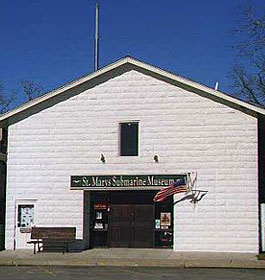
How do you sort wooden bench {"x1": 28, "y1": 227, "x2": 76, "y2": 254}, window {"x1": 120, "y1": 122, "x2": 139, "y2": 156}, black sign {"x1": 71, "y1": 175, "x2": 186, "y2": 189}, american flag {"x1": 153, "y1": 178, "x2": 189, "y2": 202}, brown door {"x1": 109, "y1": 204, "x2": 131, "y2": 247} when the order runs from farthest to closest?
brown door {"x1": 109, "y1": 204, "x2": 131, "y2": 247}
window {"x1": 120, "y1": 122, "x2": 139, "y2": 156}
black sign {"x1": 71, "y1": 175, "x2": 186, "y2": 189}
american flag {"x1": 153, "y1": 178, "x2": 189, "y2": 202}
wooden bench {"x1": 28, "y1": 227, "x2": 76, "y2": 254}

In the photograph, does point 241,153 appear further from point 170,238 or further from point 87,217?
point 87,217

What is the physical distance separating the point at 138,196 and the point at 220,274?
739cm

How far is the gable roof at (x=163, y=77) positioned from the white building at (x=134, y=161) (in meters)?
0.04

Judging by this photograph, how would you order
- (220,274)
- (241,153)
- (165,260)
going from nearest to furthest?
(220,274)
(165,260)
(241,153)

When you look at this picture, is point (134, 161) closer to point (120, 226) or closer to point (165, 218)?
point (165, 218)

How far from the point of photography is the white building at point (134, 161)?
76.1ft

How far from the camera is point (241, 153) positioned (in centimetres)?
2328

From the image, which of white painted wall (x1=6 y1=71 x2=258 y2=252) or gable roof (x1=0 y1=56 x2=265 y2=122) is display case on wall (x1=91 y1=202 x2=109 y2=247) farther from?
gable roof (x1=0 y1=56 x2=265 y2=122)

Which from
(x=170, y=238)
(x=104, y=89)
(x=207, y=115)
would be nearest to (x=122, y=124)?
(x=104, y=89)

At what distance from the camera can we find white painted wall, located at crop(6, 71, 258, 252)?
2312cm

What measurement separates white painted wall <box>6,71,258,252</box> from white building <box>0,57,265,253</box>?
4cm

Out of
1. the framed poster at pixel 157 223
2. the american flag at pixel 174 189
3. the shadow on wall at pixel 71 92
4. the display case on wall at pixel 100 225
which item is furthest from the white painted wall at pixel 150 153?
the framed poster at pixel 157 223

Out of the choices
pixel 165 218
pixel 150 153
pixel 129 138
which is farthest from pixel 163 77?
pixel 165 218

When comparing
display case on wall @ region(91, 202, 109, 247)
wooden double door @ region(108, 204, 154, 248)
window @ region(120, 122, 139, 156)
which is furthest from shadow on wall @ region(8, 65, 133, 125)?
wooden double door @ region(108, 204, 154, 248)
